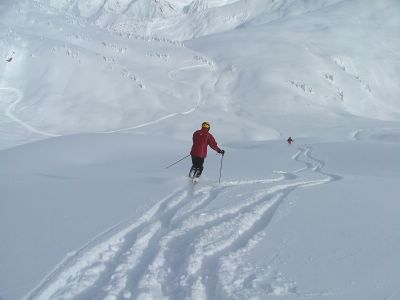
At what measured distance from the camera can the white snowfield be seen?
4336mm

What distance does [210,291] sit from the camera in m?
4.12

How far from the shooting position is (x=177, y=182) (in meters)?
9.37

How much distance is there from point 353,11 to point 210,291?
233 feet

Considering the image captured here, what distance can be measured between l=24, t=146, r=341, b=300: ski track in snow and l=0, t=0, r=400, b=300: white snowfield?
20mm

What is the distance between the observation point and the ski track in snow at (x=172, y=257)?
4145 mm

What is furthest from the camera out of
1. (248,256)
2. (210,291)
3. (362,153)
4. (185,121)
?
(185,121)

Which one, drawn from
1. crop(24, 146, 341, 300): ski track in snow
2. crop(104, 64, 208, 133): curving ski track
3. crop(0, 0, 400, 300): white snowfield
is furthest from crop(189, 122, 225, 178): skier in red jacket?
crop(104, 64, 208, 133): curving ski track

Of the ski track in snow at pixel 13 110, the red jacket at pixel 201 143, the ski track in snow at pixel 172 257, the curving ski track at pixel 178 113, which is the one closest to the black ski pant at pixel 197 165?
the red jacket at pixel 201 143

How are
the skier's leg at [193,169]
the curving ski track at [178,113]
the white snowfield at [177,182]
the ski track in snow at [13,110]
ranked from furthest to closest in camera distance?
the curving ski track at [178,113] < the ski track in snow at [13,110] < the skier's leg at [193,169] < the white snowfield at [177,182]

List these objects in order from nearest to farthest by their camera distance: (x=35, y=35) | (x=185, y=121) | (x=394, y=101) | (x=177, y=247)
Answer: (x=177, y=247) → (x=185, y=121) → (x=35, y=35) → (x=394, y=101)

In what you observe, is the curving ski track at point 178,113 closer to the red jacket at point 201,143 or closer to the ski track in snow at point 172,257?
the red jacket at point 201,143

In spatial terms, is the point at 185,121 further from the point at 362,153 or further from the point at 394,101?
the point at 394,101

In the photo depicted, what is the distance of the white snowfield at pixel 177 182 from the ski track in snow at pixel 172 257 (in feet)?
0.07

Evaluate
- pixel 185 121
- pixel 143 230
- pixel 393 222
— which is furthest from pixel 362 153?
pixel 185 121
